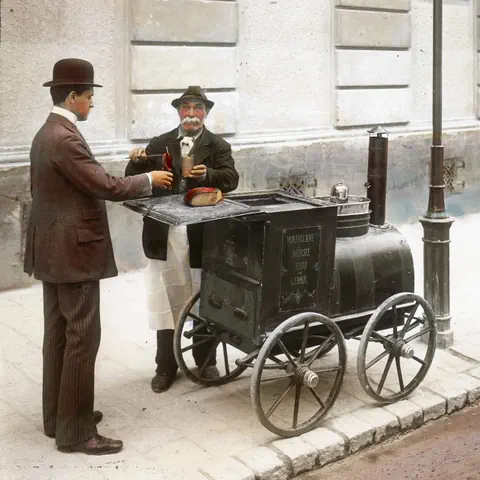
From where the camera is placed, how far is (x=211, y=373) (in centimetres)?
559

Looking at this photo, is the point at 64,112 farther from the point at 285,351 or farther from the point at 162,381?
the point at 162,381

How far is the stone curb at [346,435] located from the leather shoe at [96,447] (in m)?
0.54

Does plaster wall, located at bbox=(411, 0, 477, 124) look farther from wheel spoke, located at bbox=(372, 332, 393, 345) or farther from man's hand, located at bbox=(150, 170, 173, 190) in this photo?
man's hand, located at bbox=(150, 170, 173, 190)

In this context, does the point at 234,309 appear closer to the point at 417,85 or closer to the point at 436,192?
the point at 436,192

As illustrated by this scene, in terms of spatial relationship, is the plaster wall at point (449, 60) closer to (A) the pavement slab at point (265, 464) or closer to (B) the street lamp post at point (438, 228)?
(B) the street lamp post at point (438, 228)

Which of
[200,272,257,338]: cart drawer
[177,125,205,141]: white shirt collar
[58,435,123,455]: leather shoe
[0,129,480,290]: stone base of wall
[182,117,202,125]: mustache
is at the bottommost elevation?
[58,435,123,455]: leather shoe

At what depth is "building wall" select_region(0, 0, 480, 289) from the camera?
A: 768cm

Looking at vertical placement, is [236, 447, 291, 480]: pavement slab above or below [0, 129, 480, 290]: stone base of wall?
below

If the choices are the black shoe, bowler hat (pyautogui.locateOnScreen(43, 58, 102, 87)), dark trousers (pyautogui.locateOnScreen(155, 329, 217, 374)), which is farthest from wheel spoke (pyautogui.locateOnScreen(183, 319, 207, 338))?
bowler hat (pyautogui.locateOnScreen(43, 58, 102, 87))

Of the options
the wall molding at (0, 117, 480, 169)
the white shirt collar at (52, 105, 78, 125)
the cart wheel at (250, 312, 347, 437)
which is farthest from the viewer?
the wall molding at (0, 117, 480, 169)

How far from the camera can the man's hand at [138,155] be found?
5047mm

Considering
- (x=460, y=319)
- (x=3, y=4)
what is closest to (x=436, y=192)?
(x=460, y=319)

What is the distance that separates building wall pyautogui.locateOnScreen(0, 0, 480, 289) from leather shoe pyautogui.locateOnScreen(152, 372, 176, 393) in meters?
2.69

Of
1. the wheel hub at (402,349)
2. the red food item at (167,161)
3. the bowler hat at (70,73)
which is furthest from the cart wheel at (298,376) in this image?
the bowler hat at (70,73)
